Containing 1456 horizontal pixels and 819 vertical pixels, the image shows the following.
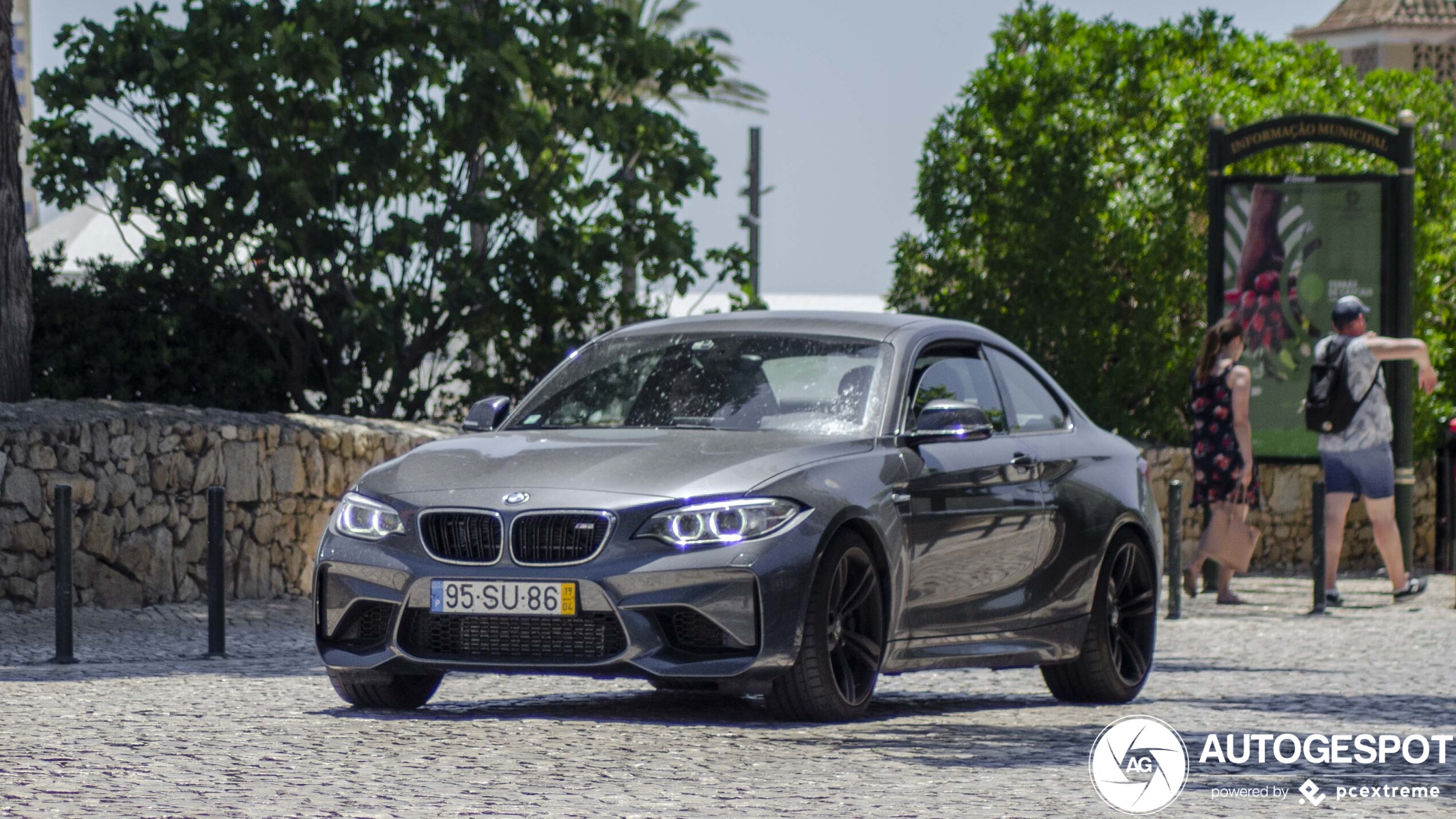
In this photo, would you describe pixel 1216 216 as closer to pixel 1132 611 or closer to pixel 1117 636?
pixel 1132 611

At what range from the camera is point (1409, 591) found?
1672 cm

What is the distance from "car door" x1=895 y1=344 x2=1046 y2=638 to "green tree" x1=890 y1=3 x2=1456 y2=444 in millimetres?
14179

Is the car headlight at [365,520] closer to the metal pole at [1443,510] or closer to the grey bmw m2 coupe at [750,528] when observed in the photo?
the grey bmw m2 coupe at [750,528]

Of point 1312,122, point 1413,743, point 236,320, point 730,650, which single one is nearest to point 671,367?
point 730,650

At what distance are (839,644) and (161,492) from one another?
24.9 feet

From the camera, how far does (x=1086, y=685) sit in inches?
375

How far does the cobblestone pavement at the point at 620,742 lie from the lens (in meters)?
6.14

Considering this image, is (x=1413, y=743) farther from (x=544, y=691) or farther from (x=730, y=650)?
(x=544, y=691)

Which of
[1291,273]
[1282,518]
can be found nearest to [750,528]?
[1291,273]

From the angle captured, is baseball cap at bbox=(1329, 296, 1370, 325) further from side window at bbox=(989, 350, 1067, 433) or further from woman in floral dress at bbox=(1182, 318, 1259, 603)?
side window at bbox=(989, 350, 1067, 433)

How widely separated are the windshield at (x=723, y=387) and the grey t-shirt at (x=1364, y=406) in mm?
8130

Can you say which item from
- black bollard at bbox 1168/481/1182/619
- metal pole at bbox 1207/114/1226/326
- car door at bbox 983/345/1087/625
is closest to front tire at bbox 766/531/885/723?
car door at bbox 983/345/1087/625

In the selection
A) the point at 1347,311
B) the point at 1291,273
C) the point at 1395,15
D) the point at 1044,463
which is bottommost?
the point at 1044,463

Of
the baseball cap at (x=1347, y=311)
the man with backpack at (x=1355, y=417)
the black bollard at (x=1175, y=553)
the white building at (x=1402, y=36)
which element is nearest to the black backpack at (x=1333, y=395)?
the man with backpack at (x=1355, y=417)
